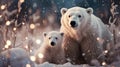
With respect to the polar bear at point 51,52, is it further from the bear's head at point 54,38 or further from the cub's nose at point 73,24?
the cub's nose at point 73,24

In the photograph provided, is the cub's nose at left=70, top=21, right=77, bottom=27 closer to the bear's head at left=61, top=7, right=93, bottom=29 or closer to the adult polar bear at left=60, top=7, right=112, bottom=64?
the bear's head at left=61, top=7, right=93, bottom=29

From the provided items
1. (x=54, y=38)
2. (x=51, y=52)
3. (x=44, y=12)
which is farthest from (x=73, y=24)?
(x=44, y=12)

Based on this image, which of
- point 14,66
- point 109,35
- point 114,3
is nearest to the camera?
Answer: point 14,66

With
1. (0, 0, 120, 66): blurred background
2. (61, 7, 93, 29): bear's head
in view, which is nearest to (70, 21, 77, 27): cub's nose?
(61, 7, 93, 29): bear's head

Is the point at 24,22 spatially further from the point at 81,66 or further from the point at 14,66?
the point at 14,66

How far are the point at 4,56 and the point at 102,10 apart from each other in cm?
546

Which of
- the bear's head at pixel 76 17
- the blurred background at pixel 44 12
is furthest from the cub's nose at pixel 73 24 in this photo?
the blurred background at pixel 44 12

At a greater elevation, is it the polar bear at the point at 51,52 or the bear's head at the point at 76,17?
the bear's head at the point at 76,17

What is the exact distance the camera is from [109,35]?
8.23m

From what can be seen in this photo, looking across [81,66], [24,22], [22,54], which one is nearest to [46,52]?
[81,66]

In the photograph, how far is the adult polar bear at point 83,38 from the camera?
7523 mm

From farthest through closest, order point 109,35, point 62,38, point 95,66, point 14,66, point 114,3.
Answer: point 114,3, point 109,35, point 62,38, point 95,66, point 14,66

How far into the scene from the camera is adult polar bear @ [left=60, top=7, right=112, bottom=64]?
296 inches

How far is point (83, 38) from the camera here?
24.9 ft
